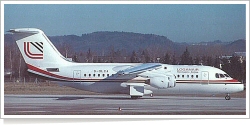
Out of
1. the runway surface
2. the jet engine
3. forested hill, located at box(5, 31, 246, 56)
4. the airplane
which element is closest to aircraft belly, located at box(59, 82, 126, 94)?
the airplane

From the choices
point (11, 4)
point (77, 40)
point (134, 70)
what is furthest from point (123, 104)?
point (77, 40)

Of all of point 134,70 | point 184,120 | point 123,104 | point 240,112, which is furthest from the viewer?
point 134,70

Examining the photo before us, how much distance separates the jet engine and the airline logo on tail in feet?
24.1

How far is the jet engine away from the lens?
3381 centimetres

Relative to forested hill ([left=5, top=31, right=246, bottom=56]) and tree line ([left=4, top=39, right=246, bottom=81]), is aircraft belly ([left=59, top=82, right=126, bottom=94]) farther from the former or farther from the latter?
forested hill ([left=5, top=31, right=246, bottom=56])

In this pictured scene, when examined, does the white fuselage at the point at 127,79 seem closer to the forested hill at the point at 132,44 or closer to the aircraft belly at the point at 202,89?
the aircraft belly at the point at 202,89

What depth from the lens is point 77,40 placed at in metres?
40.0

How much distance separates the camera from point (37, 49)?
3394 cm

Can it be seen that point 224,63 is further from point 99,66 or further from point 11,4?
point 11,4

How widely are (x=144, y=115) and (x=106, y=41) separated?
51.8 ft

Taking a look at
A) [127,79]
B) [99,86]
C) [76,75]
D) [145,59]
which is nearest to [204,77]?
[127,79]

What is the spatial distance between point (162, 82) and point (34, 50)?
8.47 m

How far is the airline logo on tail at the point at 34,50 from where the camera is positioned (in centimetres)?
3356

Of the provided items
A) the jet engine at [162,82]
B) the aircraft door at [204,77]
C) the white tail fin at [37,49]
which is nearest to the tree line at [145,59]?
the white tail fin at [37,49]
